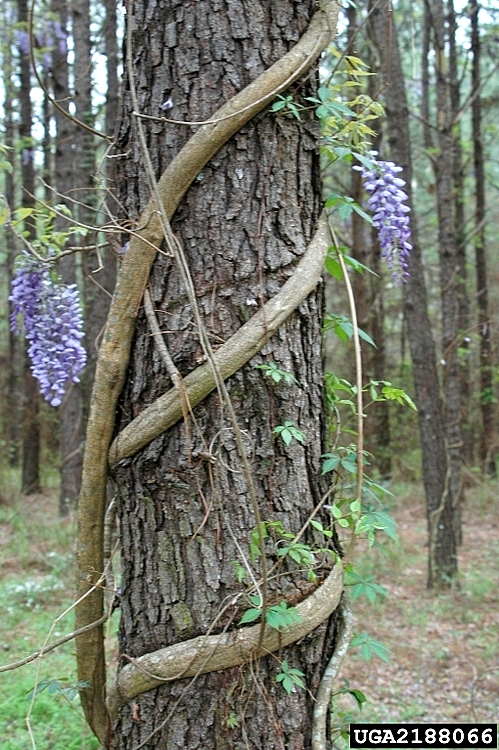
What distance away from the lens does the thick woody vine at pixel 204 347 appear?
180 centimetres

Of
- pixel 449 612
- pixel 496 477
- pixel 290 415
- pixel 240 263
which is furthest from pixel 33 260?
pixel 496 477

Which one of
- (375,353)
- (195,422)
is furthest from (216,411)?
(375,353)

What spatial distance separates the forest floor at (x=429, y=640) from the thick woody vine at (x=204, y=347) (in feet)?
8.66

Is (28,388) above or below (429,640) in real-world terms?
above

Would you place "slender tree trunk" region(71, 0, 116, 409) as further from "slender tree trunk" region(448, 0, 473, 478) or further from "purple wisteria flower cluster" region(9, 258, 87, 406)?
"purple wisteria flower cluster" region(9, 258, 87, 406)

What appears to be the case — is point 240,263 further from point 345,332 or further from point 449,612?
point 449,612

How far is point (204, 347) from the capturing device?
1726 millimetres

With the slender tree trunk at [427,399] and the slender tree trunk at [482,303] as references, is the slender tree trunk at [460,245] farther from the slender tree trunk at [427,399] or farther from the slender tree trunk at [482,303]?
the slender tree trunk at [427,399]

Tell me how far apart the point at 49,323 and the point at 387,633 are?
4092 millimetres

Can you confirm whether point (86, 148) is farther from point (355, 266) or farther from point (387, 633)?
point (355, 266)

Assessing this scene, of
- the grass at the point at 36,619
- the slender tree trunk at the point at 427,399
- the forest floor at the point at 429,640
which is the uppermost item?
the slender tree trunk at the point at 427,399

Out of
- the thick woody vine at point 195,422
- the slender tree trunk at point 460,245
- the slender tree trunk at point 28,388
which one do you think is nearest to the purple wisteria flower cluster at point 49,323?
the thick woody vine at point 195,422

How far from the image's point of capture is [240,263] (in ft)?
6.13

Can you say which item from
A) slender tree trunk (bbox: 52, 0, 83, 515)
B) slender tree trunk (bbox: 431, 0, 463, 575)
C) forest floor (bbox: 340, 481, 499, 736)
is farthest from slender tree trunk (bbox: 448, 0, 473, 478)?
slender tree trunk (bbox: 52, 0, 83, 515)
